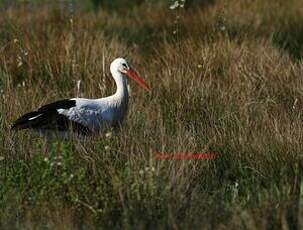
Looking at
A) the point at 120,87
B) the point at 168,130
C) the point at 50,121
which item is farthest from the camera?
the point at 120,87

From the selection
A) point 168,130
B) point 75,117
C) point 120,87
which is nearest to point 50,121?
point 75,117

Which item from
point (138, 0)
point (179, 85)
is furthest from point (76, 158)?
point (138, 0)

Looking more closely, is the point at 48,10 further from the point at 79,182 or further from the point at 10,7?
the point at 79,182

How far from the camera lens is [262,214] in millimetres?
4043

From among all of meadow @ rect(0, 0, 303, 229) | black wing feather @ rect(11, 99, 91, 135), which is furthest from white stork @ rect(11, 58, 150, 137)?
meadow @ rect(0, 0, 303, 229)

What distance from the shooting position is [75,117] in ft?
18.1

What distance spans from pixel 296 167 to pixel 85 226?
3.86 feet

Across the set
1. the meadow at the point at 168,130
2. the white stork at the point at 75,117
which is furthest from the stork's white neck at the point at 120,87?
the meadow at the point at 168,130

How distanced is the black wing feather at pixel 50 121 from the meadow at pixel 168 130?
0.35ft

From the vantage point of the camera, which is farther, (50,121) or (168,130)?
(168,130)

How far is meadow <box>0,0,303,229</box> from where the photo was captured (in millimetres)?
4184

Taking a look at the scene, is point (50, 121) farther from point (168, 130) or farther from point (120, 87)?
point (168, 130)

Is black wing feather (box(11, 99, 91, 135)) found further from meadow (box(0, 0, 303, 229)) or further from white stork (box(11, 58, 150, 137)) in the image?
meadow (box(0, 0, 303, 229))

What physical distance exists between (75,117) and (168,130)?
647mm
